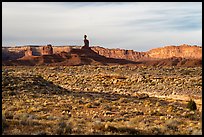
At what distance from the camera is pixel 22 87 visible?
81.1 feet

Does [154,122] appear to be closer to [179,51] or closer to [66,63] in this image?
[66,63]

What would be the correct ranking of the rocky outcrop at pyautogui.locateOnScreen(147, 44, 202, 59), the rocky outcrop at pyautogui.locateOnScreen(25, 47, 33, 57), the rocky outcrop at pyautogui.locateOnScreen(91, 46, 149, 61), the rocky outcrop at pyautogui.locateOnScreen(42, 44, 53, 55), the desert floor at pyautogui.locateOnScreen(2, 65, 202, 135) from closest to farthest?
the desert floor at pyautogui.locateOnScreen(2, 65, 202, 135), the rocky outcrop at pyautogui.locateOnScreen(42, 44, 53, 55), the rocky outcrop at pyautogui.locateOnScreen(147, 44, 202, 59), the rocky outcrop at pyautogui.locateOnScreen(25, 47, 33, 57), the rocky outcrop at pyautogui.locateOnScreen(91, 46, 149, 61)

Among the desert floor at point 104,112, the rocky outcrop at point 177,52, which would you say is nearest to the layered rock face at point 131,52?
the rocky outcrop at point 177,52

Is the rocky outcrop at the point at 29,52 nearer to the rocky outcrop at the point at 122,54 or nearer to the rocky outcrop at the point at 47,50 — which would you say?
the rocky outcrop at the point at 47,50

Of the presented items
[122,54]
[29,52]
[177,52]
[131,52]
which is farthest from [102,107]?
[131,52]

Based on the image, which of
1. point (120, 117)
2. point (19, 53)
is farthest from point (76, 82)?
point (19, 53)

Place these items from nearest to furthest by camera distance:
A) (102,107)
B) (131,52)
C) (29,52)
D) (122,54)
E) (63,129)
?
(63,129), (102,107), (29,52), (122,54), (131,52)

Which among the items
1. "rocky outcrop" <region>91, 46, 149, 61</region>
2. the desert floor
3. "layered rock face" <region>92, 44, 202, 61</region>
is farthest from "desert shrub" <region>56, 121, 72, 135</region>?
"rocky outcrop" <region>91, 46, 149, 61</region>

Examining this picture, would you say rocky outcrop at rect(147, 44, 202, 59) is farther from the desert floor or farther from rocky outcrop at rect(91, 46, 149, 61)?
the desert floor

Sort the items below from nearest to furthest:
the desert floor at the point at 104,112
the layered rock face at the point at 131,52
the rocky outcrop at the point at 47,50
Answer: the desert floor at the point at 104,112
the rocky outcrop at the point at 47,50
the layered rock face at the point at 131,52

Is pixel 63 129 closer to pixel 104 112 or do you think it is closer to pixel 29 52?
pixel 104 112

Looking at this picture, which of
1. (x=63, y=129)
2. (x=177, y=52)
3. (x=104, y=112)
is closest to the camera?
(x=63, y=129)

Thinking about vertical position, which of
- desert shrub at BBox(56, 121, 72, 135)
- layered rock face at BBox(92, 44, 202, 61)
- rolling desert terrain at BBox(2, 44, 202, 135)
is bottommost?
rolling desert terrain at BBox(2, 44, 202, 135)

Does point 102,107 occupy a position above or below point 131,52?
below
